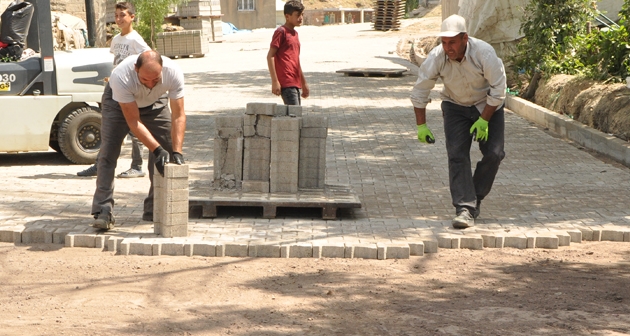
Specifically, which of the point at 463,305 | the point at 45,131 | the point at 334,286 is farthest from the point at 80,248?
the point at 45,131

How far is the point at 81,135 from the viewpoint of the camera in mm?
10062

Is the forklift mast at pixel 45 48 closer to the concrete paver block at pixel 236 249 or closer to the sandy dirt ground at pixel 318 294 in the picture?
the sandy dirt ground at pixel 318 294

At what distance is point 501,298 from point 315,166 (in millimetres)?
2674

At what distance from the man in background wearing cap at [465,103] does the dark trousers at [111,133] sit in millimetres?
2059

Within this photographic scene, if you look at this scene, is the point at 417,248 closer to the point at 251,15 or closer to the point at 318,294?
the point at 318,294

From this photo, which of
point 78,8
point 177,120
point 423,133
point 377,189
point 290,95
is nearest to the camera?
point 177,120

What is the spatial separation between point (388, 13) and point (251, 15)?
13783 millimetres

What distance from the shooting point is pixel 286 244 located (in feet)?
20.7

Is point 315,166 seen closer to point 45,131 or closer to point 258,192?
point 258,192

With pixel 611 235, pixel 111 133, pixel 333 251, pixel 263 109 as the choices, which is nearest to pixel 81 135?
pixel 263 109

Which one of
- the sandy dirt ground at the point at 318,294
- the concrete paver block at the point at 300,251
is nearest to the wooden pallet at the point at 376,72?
the sandy dirt ground at the point at 318,294

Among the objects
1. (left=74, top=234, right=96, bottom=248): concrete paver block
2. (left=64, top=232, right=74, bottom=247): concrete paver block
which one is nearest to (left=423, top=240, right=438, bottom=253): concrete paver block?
(left=74, top=234, right=96, bottom=248): concrete paver block

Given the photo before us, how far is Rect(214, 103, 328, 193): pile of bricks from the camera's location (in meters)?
7.41

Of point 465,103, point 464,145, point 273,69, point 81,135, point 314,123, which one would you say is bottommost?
point 81,135
